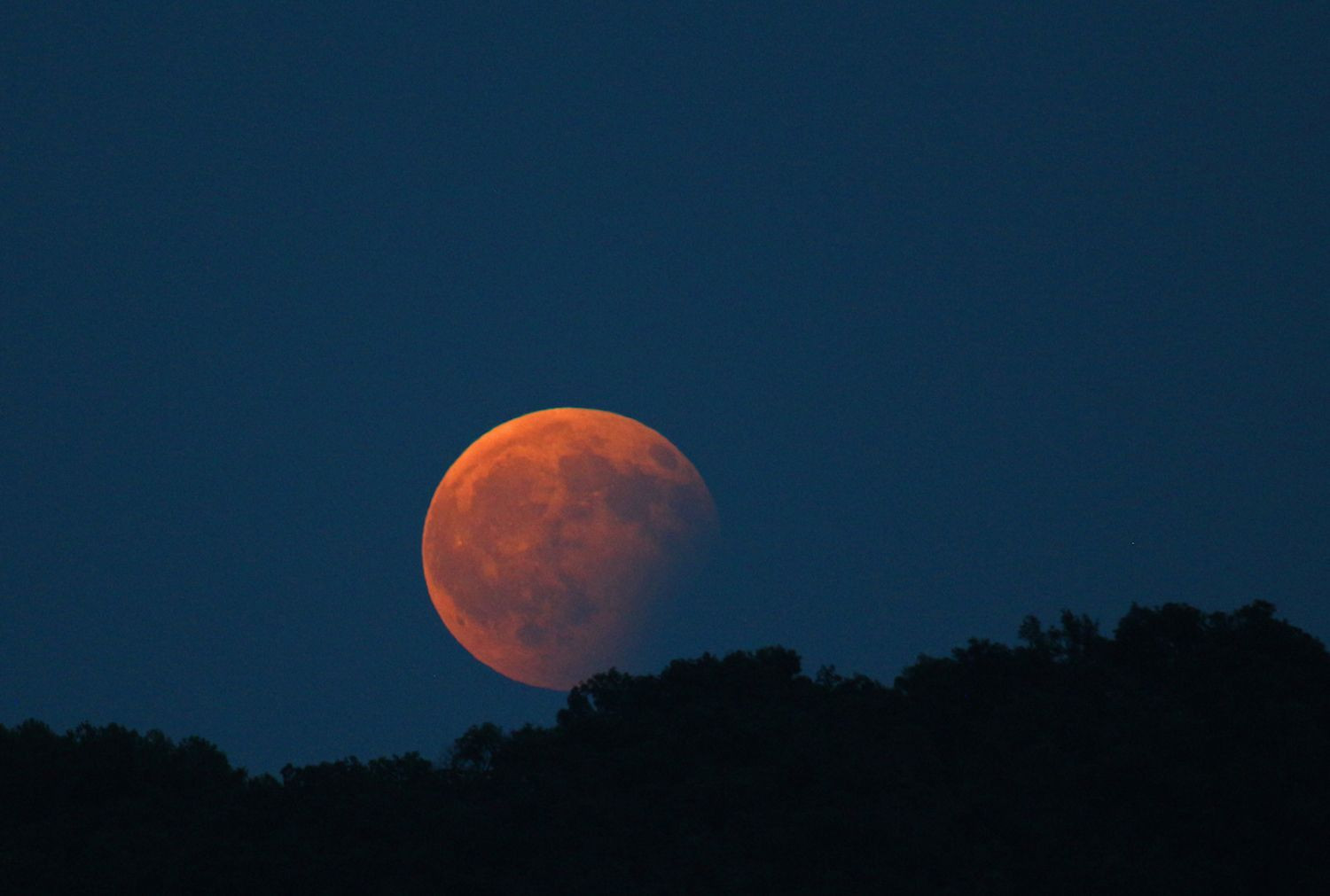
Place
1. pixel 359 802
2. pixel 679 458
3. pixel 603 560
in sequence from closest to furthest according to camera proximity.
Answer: pixel 359 802 < pixel 603 560 < pixel 679 458

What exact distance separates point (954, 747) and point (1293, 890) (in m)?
10.1

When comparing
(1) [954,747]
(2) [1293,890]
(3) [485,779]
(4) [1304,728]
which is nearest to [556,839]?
(3) [485,779]

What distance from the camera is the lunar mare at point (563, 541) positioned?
54250 millimetres

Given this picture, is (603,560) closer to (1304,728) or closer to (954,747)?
(954,747)

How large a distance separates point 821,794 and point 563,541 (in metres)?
23.9

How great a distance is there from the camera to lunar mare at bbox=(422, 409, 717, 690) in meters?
54.2

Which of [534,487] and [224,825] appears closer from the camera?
[224,825]

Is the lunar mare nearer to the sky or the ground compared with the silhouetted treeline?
nearer to the sky

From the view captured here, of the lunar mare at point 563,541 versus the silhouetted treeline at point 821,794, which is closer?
the silhouetted treeline at point 821,794

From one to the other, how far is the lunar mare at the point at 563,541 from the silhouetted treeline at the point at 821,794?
44.5 ft

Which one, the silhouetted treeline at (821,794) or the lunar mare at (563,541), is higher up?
the lunar mare at (563,541)

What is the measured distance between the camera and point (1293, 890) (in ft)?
88.5

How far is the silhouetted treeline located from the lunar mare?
13.6 metres

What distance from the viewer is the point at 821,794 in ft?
104
